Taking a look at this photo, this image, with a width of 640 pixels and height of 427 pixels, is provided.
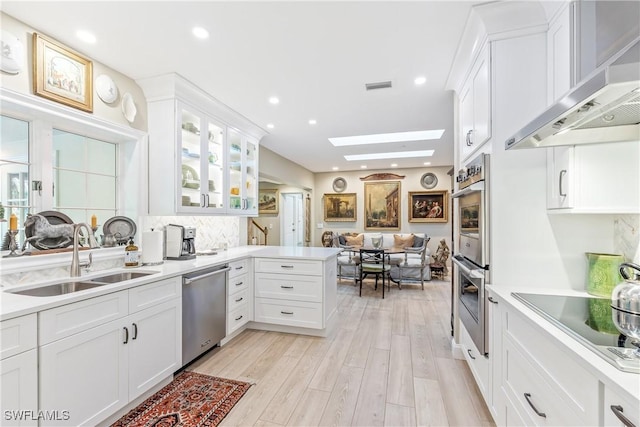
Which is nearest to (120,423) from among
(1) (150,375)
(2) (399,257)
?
(1) (150,375)

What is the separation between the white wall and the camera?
22.7 feet

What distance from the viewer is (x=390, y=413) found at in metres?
1.86

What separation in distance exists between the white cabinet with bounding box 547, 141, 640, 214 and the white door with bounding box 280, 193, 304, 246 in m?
6.65

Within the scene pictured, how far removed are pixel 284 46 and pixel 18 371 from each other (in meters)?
2.40

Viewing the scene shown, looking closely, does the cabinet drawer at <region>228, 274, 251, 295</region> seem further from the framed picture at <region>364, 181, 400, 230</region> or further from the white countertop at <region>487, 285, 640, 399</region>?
the framed picture at <region>364, 181, 400, 230</region>

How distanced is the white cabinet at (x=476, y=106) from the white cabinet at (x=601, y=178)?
505 mm

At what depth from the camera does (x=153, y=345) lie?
1.98m

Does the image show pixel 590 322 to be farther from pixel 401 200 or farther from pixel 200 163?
pixel 401 200

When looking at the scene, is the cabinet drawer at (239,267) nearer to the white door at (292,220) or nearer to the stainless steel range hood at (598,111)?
the stainless steel range hood at (598,111)

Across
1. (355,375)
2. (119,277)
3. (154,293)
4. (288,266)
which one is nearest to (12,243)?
(119,277)

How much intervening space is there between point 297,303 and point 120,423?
1708 millimetres

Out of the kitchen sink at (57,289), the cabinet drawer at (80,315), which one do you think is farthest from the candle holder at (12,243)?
the cabinet drawer at (80,315)

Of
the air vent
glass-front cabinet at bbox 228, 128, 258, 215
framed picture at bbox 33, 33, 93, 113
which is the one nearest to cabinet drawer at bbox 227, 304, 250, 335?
glass-front cabinet at bbox 228, 128, 258, 215

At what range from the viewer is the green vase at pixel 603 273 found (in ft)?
4.86
